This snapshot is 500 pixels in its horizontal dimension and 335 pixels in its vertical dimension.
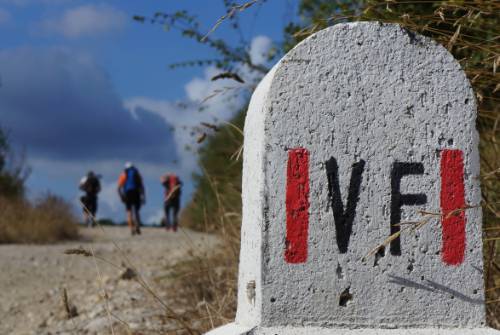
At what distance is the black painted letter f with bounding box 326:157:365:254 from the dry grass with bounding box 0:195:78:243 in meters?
10.8

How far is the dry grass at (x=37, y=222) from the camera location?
40.7 feet

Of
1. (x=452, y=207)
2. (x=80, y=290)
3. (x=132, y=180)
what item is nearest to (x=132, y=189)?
(x=132, y=180)

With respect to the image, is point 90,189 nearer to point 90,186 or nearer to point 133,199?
point 90,186

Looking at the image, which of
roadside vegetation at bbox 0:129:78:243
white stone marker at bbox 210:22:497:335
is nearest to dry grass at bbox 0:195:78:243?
roadside vegetation at bbox 0:129:78:243

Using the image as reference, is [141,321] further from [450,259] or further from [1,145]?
[1,145]

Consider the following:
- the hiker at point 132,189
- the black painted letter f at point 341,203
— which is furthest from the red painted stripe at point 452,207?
the hiker at point 132,189

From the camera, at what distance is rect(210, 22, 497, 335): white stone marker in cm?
226

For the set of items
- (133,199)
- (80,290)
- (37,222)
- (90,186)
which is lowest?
(80,290)

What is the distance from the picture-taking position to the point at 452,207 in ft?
7.86

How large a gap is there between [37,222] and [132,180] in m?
2.04

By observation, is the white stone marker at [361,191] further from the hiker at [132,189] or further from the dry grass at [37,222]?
the hiker at [132,189]

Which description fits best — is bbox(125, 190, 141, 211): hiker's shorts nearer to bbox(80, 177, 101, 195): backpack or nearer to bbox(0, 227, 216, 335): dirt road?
bbox(80, 177, 101, 195): backpack

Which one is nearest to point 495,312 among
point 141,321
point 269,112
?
point 269,112

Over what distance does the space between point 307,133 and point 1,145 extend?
53.5 ft
